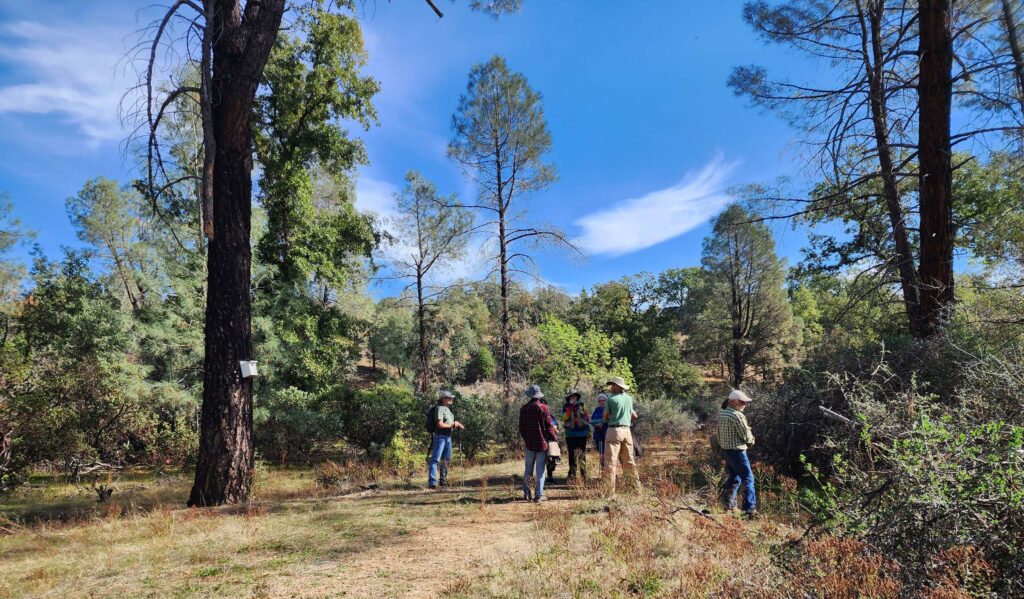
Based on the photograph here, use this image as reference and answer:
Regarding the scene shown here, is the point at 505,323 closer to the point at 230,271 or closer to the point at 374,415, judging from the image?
the point at 374,415

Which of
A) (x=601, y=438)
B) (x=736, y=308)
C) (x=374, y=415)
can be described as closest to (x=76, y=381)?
(x=374, y=415)

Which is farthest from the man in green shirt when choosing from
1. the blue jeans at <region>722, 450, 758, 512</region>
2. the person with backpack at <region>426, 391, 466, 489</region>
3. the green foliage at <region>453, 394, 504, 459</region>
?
the green foliage at <region>453, 394, 504, 459</region>

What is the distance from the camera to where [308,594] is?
10.9 ft

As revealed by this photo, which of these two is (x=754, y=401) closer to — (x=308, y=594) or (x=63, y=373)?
(x=308, y=594)

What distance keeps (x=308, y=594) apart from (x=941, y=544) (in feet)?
13.4

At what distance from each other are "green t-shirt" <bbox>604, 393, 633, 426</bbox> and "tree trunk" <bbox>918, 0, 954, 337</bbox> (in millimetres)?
4695

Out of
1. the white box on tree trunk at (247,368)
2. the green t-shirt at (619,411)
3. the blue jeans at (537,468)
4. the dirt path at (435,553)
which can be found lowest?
the dirt path at (435,553)

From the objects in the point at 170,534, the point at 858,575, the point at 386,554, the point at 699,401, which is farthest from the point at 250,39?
the point at 699,401

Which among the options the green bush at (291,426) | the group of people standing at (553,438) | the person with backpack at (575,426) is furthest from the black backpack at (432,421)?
the green bush at (291,426)

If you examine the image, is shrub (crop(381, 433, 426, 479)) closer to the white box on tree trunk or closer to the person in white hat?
the white box on tree trunk

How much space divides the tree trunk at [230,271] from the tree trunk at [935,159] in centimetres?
971

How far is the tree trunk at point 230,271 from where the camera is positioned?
21.3 ft

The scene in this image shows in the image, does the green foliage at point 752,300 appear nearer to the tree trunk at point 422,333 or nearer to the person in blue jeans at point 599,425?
the tree trunk at point 422,333

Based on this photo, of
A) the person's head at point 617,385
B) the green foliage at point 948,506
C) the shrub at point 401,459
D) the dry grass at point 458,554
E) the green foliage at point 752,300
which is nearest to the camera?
the green foliage at point 948,506
